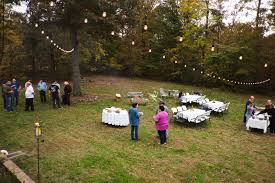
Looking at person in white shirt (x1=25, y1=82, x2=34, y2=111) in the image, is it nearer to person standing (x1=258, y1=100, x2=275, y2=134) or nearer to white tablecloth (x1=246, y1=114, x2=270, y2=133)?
white tablecloth (x1=246, y1=114, x2=270, y2=133)

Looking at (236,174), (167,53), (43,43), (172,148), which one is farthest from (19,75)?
(236,174)

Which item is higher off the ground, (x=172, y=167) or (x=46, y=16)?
(x=46, y=16)

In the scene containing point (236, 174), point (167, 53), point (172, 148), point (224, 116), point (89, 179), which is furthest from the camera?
point (167, 53)

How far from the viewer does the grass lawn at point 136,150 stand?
8.53 meters

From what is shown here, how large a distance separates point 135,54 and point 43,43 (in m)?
11.4

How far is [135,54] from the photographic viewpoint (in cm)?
3488

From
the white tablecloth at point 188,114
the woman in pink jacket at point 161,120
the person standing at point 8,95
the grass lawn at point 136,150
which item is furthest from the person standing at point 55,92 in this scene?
the woman in pink jacket at point 161,120

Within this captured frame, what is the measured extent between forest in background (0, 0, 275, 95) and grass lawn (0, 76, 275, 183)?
6699 mm

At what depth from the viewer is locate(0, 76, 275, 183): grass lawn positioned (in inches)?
336

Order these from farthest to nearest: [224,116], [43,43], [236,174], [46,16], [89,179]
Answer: [43,43], [46,16], [224,116], [236,174], [89,179]

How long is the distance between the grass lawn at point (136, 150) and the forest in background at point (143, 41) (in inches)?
264

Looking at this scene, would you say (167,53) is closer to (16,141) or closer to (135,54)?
(135,54)

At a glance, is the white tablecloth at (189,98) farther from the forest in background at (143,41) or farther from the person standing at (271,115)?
the person standing at (271,115)

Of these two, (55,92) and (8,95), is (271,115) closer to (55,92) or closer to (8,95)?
(55,92)
